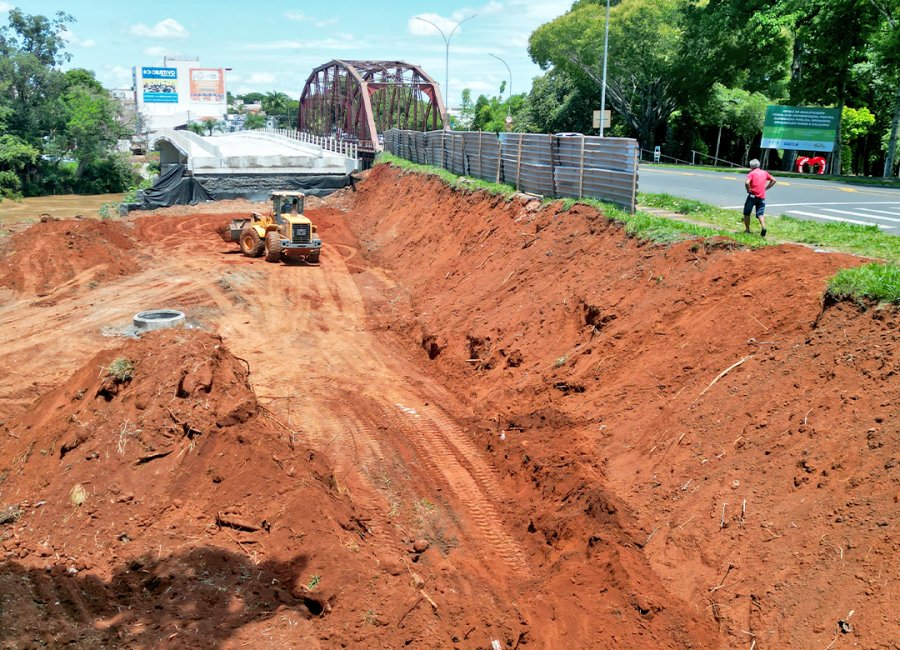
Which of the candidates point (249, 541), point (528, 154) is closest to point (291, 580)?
point (249, 541)

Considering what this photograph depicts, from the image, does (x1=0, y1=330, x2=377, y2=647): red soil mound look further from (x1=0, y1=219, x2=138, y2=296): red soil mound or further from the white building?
the white building

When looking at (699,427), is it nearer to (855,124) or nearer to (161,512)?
(161,512)

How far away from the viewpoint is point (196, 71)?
138 m

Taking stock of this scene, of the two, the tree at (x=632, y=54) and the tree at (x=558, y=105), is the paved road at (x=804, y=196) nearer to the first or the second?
the tree at (x=632, y=54)

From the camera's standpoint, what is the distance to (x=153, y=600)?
24.2ft

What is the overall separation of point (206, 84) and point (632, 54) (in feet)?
348

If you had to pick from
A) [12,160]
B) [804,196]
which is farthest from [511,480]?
[12,160]

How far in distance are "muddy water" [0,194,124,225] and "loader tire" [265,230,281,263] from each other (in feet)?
72.1

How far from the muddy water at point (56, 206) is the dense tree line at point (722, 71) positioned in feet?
118

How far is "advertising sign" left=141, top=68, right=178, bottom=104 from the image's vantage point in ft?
424

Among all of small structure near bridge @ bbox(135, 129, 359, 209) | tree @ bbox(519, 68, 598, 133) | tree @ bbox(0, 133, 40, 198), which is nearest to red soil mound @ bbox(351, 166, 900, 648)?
small structure near bridge @ bbox(135, 129, 359, 209)

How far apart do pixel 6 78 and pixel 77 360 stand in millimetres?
54948

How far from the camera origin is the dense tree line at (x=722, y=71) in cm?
3634

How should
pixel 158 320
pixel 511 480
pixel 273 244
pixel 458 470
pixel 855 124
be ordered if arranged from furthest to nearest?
1. pixel 855 124
2. pixel 273 244
3. pixel 158 320
4. pixel 458 470
5. pixel 511 480
